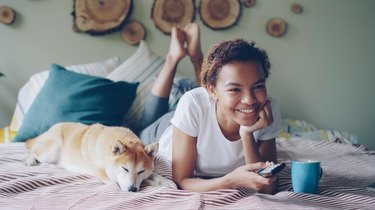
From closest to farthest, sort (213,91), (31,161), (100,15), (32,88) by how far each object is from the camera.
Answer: (213,91)
(31,161)
(32,88)
(100,15)

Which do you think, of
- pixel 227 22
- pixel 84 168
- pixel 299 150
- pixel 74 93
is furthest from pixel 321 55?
pixel 84 168

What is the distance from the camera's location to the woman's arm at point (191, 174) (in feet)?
3.58

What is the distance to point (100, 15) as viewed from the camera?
2.58m

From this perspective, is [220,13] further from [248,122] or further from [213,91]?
[248,122]

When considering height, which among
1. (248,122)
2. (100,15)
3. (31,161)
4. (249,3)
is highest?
(249,3)

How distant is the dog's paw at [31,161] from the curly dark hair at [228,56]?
0.79 m

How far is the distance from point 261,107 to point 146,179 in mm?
493

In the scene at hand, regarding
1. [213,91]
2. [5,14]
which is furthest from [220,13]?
[213,91]

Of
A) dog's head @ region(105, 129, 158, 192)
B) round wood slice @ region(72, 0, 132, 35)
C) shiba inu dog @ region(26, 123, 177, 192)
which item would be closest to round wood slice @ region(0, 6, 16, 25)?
round wood slice @ region(72, 0, 132, 35)

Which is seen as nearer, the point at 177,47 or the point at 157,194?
the point at 157,194

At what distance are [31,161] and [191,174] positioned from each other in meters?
0.69

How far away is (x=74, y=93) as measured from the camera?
1951 mm

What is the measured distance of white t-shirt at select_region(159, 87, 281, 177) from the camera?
1.25 m

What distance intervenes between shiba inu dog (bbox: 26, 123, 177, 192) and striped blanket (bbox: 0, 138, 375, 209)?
0.05m
